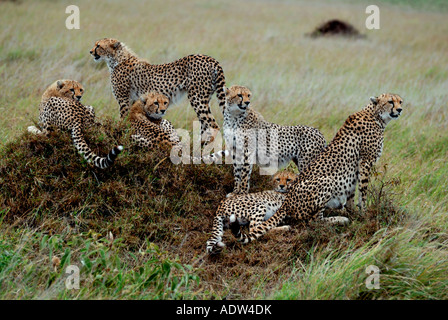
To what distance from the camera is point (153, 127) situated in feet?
18.6

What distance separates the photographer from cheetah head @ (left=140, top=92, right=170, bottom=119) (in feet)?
19.3

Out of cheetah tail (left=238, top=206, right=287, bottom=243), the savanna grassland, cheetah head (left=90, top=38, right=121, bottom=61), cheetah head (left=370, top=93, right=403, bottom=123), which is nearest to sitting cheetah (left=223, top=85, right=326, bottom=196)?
the savanna grassland

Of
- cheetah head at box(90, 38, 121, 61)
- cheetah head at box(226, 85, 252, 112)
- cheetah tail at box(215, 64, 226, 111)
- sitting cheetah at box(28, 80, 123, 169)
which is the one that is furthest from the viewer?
cheetah head at box(90, 38, 121, 61)

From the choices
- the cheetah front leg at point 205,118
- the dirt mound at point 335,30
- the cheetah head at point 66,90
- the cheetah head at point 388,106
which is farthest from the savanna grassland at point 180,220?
the dirt mound at point 335,30

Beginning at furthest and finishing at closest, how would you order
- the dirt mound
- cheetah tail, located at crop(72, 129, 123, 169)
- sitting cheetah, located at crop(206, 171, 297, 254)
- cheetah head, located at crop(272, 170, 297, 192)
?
the dirt mound < cheetah head, located at crop(272, 170, 297, 192) < sitting cheetah, located at crop(206, 171, 297, 254) < cheetah tail, located at crop(72, 129, 123, 169)

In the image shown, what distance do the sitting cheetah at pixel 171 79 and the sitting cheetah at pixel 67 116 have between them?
0.85 m

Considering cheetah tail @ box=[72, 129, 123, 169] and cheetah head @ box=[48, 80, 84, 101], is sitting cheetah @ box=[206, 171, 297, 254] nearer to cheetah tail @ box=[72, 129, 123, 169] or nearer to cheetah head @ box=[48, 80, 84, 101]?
cheetah tail @ box=[72, 129, 123, 169]

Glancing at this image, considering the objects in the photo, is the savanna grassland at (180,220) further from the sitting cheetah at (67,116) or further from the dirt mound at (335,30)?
the dirt mound at (335,30)

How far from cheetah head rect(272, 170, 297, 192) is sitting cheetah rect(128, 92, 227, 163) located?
574 mm

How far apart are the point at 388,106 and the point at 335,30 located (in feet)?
34.5

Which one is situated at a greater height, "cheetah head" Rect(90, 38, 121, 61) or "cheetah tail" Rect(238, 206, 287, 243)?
"cheetah head" Rect(90, 38, 121, 61)

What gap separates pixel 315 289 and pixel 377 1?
24.6 metres

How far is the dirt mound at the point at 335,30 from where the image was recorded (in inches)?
598
